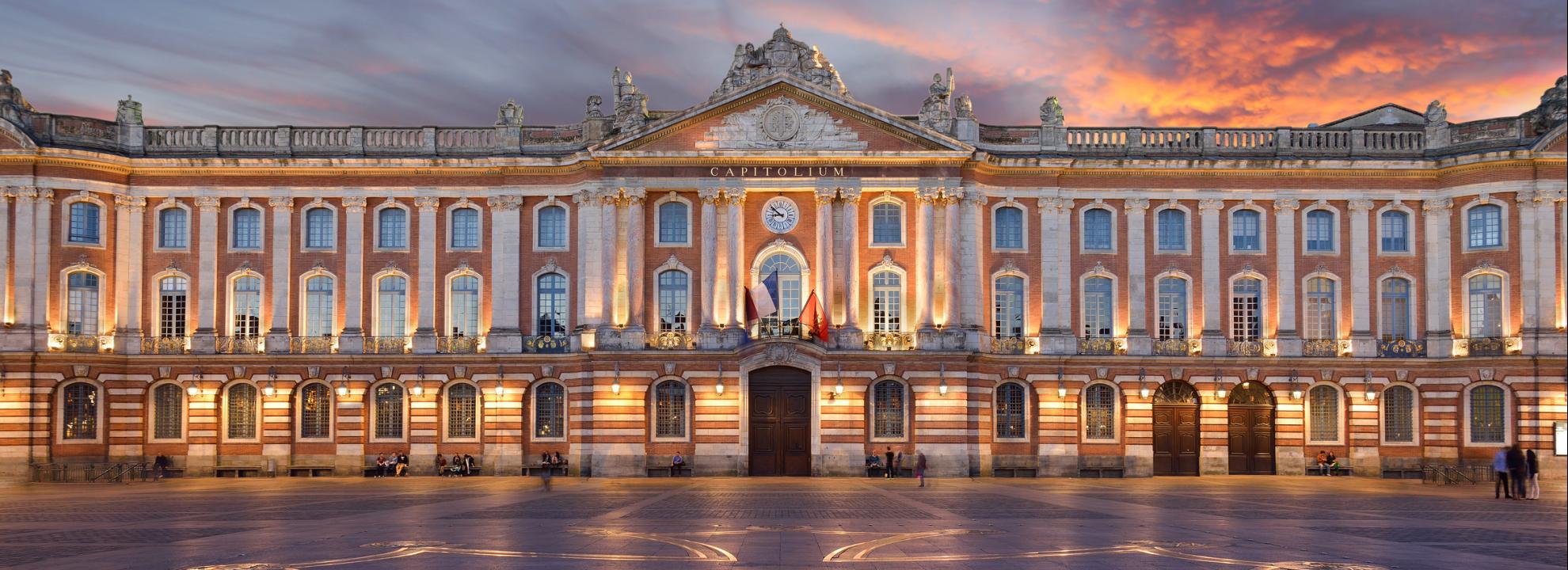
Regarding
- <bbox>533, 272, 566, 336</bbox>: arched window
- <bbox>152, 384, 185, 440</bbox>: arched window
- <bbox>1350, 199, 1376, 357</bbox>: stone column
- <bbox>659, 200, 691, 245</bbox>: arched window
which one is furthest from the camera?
<bbox>533, 272, 566, 336</bbox>: arched window

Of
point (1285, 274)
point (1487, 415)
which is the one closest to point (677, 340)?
point (1285, 274)

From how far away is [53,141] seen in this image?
59344mm

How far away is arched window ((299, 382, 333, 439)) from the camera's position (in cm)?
6169

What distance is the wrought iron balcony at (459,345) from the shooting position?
202ft

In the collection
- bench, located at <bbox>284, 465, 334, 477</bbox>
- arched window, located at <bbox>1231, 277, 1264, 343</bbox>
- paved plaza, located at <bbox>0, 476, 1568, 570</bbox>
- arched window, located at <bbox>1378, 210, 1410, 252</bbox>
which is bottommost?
bench, located at <bbox>284, 465, 334, 477</bbox>

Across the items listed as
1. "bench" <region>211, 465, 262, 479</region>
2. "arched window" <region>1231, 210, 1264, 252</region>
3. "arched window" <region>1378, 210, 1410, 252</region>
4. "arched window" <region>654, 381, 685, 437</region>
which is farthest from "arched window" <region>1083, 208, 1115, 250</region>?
"bench" <region>211, 465, 262, 479</region>

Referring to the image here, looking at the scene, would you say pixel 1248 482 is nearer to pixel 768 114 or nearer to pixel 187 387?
pixel 768 114

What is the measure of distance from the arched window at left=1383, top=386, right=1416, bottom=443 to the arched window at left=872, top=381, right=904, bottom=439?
20.8 metres

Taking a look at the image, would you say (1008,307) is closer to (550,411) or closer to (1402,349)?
(1402,349)

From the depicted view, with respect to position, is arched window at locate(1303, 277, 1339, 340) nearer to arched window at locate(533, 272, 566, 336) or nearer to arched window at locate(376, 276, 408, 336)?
arched window at locate(533, 272, 566, 336)

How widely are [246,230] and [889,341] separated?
92.7 feet

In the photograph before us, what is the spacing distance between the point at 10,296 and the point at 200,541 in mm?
34237

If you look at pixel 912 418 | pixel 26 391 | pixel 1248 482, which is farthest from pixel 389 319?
pixel 1248 482

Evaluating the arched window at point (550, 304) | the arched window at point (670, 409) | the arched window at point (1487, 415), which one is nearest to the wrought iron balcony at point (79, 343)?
the arched window at point (550, 304)
